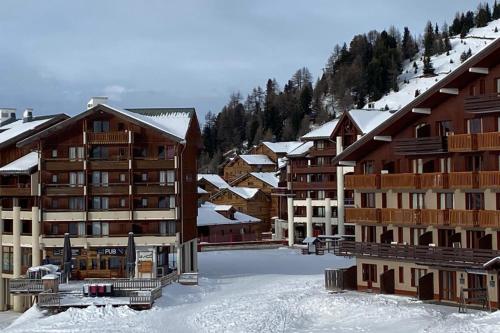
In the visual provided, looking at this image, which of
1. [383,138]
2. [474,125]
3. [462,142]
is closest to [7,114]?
[383,138]

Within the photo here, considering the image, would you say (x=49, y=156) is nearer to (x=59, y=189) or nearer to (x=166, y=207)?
(x=59, y=189)

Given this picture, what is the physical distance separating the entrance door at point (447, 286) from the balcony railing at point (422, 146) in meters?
6.90

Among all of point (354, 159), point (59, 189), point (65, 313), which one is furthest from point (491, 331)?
point (59, 189)

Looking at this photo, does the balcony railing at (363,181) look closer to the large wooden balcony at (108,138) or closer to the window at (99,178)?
the large wooden balcony at (108,138)

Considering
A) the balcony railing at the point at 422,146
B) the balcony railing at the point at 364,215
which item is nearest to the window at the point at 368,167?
the balcony railing at the point at 364,215

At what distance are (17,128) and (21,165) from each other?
30.5 ft

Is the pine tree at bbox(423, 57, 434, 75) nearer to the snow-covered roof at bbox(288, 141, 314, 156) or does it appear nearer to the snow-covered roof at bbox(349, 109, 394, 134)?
the snow-covered roof at bbox(288, 141, 314, 156)

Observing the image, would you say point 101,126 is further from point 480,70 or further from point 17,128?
point 480,70

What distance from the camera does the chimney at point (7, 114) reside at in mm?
82250

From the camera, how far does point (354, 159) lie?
176 ft

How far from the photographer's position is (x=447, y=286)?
1790 inches

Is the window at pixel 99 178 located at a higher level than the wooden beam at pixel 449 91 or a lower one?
lower

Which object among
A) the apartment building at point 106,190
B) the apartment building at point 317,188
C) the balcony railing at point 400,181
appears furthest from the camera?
the apartment building at point 317,188

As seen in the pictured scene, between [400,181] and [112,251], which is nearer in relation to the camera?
[400,181]
